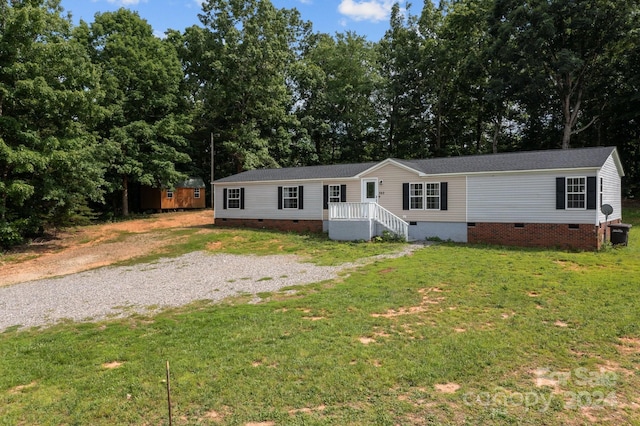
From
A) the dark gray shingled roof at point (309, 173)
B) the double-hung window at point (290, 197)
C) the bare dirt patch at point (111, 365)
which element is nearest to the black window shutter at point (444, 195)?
the dark gray shingled roof at point (309, 173)

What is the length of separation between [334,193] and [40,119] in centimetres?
1407

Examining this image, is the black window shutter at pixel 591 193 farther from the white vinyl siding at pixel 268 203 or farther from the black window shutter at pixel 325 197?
the white vinyl siding at pixel 268 203

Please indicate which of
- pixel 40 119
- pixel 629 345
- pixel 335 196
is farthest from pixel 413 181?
pixel 40 119

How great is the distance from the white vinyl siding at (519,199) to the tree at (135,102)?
22.0 m

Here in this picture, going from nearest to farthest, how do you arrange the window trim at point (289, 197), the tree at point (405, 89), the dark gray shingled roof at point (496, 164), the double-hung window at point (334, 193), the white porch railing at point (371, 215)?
the dark gray shingled roof at point (496, 164) < the white porch railing at point (371, 215) < the double-hung window at point (334, 193) < the window trim at point (289, 197) < the tree at point (405, 89)

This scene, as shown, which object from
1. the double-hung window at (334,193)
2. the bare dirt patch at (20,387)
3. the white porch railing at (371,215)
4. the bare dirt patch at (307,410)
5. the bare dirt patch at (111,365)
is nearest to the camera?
the bare dirt patch at (307,410)

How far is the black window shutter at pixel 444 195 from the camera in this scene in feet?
52.0

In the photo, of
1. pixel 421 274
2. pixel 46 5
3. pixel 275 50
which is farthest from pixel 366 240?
pixel 275 50

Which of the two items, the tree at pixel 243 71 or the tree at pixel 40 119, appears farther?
the tree at pixel 243 71

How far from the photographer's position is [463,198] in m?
15.5

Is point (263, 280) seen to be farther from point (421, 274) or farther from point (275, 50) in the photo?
point (275, 50)

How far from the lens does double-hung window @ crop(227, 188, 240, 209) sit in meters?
22.0

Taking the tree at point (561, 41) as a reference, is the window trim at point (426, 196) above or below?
below

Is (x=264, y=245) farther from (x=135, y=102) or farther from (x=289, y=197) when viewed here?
(x=135, y=102)
